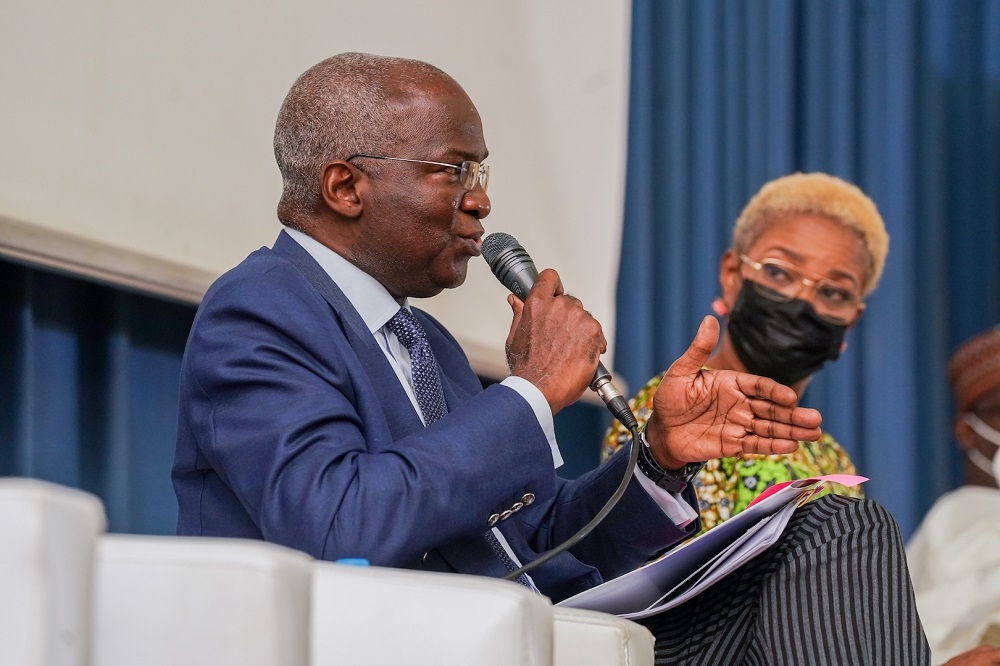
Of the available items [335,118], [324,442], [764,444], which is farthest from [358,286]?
[764,444]

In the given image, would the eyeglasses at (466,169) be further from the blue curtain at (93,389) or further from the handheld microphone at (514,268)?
the blue curtain at (93,389)

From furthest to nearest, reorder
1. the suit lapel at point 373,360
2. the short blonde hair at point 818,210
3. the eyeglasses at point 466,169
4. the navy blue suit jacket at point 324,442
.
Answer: the short blonde hair at point 818,210
the eyeglasses at point 466,169
the suit lapel at point 373,360
the navy blue suit jacket at point 324,442

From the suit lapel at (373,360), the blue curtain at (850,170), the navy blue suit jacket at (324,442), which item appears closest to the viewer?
the navy blue suit jacket at (324,442)

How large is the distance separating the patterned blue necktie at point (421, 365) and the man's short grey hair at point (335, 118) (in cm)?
20

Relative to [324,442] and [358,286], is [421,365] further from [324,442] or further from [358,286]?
[324,442]

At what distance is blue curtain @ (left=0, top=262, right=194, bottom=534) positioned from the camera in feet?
6.57

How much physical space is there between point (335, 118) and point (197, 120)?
50 centimetres

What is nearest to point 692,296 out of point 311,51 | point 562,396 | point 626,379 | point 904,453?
point 626,379

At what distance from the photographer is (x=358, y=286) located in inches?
66.6

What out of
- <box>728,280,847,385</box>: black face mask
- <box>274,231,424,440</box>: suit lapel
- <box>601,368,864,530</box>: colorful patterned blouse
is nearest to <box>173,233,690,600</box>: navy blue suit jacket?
<box>274,231,424,440</box>: suit lapel

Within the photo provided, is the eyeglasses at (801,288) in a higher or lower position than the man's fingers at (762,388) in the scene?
lower

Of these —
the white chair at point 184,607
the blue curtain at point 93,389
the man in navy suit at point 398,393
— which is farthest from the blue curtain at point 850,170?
the white chair at point 184,607

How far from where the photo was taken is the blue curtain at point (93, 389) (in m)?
2.00

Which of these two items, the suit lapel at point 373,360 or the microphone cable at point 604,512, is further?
the suit lapel at point 373,360
